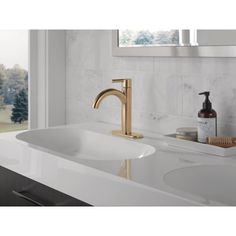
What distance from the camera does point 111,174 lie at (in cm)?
112

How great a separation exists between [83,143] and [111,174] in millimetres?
603

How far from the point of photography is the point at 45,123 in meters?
2.24

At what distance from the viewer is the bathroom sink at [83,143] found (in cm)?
151

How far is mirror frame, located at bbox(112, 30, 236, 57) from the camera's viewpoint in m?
1.41

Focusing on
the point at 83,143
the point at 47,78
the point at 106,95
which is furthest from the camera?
the point at 47,78

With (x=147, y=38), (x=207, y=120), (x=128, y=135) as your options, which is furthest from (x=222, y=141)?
(x=147, y=38)

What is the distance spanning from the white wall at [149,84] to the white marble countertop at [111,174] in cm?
19

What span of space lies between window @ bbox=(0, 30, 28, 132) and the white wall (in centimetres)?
21

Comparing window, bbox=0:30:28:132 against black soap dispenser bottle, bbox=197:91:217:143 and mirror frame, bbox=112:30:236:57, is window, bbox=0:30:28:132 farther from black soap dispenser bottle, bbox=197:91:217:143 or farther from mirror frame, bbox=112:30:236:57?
black soap dispenser bottle, bbox=197:91:217:143

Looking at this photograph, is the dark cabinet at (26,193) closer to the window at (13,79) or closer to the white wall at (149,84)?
the white wall at (149,84)

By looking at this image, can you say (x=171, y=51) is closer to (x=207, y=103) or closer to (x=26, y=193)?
(x=207, y=103)

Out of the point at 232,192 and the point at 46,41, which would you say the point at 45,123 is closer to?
the point at 46,41
